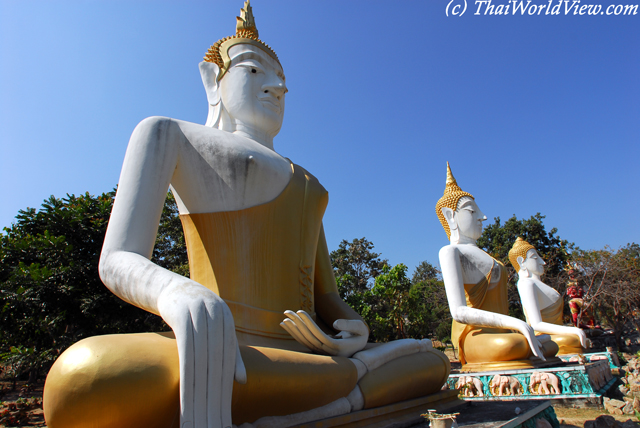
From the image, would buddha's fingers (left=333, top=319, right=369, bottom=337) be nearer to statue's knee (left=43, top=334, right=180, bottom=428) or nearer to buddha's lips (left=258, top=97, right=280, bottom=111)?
statue's knee (left=43, top=334, right=180, bottom=428)

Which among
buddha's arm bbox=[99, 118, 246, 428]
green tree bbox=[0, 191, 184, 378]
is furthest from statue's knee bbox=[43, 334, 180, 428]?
green tree bbox=[0, 191, 184, 378]

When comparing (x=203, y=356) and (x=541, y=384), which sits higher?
(x=203, y=356)

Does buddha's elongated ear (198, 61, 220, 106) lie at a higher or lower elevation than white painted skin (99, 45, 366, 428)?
higher

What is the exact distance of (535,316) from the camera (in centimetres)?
830

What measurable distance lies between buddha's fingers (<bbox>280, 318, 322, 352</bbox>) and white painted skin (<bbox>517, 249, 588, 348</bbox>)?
6543 millimetres

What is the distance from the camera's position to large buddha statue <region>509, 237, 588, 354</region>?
7.91m

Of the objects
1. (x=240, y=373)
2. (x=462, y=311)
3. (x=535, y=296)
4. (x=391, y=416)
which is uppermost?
(x=535, y=296)

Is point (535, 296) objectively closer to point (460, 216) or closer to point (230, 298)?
point (460, 216)

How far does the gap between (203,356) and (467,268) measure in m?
5.56

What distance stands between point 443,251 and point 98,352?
561 cm

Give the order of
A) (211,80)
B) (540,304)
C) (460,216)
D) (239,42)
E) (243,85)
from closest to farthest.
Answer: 1. (243,85)
2. (239,42)
3. (211,80)
4. (460,216)
5. (540,304)

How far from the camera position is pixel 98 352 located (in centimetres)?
197

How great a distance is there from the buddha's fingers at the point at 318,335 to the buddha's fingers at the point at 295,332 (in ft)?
0.18

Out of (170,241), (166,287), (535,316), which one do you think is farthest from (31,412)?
(535,316)
